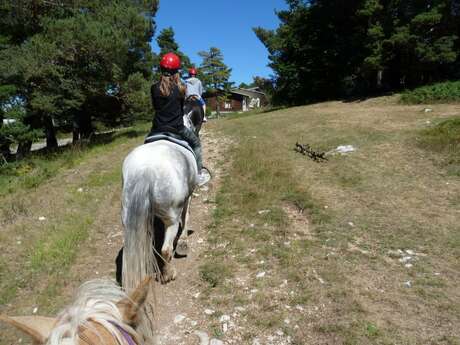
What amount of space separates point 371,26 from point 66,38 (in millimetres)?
18852

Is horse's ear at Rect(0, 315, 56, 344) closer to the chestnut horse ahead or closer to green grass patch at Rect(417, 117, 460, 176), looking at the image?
the chestnut horse ahead

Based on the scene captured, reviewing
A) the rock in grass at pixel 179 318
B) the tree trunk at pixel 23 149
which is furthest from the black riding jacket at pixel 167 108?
the tree trunk at pixel 23 149

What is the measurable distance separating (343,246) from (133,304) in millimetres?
4018

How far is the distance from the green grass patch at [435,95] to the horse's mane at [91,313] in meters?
20.1

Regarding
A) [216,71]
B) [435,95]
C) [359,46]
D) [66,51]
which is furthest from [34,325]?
[216,71]

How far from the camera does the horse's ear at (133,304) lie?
1373 millimetres

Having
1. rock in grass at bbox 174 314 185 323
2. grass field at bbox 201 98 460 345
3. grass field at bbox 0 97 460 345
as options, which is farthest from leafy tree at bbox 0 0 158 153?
rock in grass at bbox 174 314 185 323

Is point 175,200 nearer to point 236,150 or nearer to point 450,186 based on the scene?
point 450,186

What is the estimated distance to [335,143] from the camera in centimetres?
1080

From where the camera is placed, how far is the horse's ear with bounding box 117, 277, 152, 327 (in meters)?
1.37

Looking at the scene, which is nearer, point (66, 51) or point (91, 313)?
point (91, 313)

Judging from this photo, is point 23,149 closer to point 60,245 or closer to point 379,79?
point 60,245

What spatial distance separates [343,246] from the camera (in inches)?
186

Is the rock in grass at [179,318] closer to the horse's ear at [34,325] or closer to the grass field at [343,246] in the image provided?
the grass field at [343,246]
